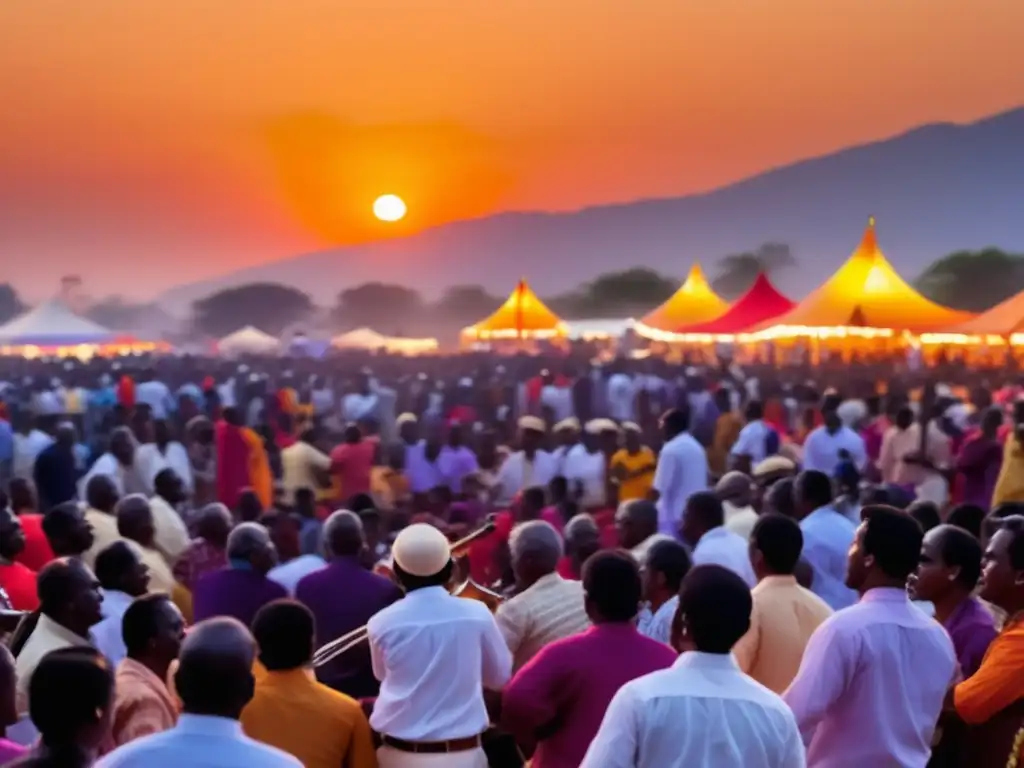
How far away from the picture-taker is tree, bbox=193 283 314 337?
116 ft

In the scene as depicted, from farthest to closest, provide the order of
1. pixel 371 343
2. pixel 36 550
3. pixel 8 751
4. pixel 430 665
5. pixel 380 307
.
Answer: pixel 380 307 < pixel 371 343 < pixel 36 550 < pixel 430 665 < pixel 8 751

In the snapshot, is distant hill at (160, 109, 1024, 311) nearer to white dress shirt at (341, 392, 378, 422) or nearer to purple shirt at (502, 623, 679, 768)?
white dress shirt at (341, 392, 378, 422)

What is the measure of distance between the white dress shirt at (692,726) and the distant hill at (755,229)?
3137cm

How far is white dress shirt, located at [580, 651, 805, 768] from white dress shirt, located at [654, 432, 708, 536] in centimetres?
440

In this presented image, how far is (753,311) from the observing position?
17.5m

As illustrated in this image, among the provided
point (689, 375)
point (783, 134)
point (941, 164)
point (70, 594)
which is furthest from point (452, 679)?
point (941, 164)

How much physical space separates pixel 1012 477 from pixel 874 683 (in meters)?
4.16

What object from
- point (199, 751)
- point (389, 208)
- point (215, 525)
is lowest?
point (215, 525)

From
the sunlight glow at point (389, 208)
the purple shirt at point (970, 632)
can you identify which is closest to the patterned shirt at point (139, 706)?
the purple shirt at point (970, 632)

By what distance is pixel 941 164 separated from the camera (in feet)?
116

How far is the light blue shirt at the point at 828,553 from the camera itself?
4.80 m

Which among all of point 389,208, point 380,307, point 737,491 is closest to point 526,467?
point 737,491

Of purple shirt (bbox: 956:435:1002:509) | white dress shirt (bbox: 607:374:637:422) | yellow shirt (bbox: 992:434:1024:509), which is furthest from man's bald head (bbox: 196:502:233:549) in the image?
white dress shirt (bbox: 607:374:637:422)

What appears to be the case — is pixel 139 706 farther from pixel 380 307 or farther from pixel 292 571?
pixel 380 307
